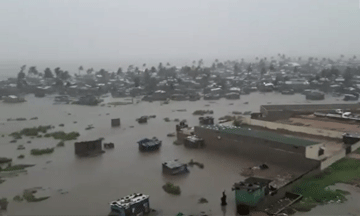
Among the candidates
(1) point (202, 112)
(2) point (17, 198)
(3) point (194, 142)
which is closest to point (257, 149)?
(3) point (194, 142)

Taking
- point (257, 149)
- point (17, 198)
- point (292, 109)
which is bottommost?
point (17, 198)

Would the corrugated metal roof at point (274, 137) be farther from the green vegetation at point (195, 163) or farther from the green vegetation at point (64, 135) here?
the green vegetation at point (64, 135)

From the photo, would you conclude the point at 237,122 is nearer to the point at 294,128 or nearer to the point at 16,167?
the point at 294,128

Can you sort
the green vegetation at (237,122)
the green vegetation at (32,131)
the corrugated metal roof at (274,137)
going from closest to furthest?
the corrugated metal roof at (274,137) < the green vegetation at (237,122) < the green vegetation at (32,131)

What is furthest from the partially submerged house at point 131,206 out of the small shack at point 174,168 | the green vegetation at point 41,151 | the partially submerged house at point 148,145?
the green vegetation at point 41,151

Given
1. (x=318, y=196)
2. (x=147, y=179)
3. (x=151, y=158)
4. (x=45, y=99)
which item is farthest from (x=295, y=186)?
(x=45, y=99)

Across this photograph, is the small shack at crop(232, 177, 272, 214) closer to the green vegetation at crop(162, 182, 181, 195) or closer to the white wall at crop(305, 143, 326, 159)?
the green vegetation at crop(162, 182, 181, 195)
